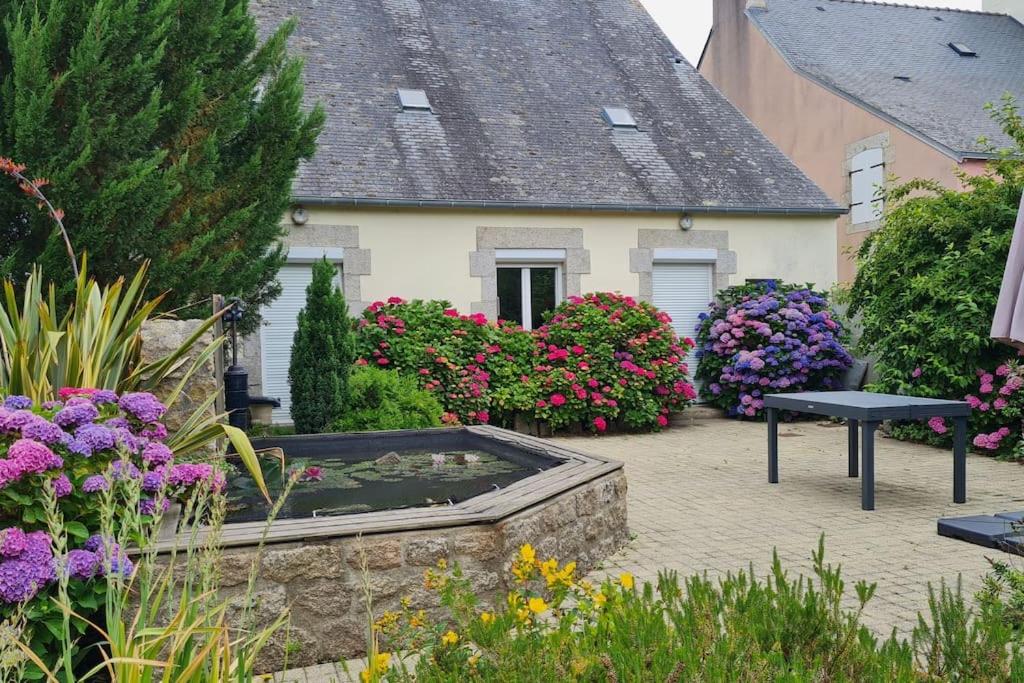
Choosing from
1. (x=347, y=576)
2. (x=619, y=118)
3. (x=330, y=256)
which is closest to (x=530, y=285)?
(x=330, y=256)

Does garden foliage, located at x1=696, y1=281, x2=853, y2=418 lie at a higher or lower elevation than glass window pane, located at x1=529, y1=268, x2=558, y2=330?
lower

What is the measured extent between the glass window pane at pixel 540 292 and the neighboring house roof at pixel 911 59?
20.5 ft

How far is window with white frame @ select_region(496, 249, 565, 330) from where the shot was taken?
10961 mm

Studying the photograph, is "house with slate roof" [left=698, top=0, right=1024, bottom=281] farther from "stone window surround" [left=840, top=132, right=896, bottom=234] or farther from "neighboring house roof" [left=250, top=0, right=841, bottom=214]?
"neighboring house roof" [left=250, top=0, right=841, bottom=214]

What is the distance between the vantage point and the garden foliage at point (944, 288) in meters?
8.16

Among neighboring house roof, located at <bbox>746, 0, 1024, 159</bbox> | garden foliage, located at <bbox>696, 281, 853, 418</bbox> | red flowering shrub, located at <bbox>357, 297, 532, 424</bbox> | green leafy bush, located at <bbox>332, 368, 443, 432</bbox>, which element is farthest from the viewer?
neighboring house roof, located at <bbox>746, 0, 1024, 159</bbox>

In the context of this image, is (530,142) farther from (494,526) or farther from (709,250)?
(494,526)

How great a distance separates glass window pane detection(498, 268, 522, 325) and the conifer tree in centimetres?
377

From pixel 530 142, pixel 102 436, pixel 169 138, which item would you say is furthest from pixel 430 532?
pixel 530 142

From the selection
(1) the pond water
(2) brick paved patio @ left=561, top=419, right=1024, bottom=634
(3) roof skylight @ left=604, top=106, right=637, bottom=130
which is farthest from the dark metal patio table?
(3) roof skylight @ left=604, top=106, right=637, bottom=130

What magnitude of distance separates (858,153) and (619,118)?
15.5ft

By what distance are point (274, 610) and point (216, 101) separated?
5109 mm

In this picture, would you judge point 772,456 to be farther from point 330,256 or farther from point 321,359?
point 330,256

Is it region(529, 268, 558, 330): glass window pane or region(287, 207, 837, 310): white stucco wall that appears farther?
region(529, 268, 558, 330): glass window pane
